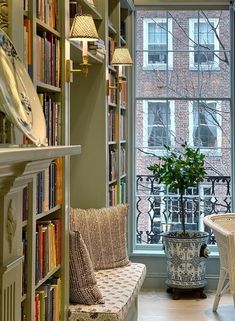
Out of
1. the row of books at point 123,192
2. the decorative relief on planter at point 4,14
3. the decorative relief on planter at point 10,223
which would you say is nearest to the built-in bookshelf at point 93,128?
the row of books at point 123,192

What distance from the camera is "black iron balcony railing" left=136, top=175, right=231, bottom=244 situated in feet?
18.9

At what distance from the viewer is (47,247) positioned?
2807 millimetres

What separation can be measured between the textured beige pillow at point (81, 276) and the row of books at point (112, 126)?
1.59 m

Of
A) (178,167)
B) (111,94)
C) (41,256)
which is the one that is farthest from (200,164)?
(41,256)

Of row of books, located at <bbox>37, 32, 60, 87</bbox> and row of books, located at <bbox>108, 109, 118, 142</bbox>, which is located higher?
row of books, located at <bbox>37, 32, 60, 87</bbox>

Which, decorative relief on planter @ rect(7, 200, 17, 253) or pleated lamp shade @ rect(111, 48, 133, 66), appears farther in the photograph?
pleated lamp shade @ rect(111, 48, 133, 66)

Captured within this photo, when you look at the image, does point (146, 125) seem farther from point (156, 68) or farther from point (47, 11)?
point (47, 11)

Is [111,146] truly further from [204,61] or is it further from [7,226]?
[7,226]

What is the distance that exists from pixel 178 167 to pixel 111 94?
974 millimetres

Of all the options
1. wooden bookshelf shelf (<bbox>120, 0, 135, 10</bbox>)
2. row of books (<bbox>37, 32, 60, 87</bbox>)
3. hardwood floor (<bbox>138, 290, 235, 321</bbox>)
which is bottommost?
hardwood floor (<bbox>138, 290, 235, 321</bbox>)

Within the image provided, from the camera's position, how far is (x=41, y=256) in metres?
2.72

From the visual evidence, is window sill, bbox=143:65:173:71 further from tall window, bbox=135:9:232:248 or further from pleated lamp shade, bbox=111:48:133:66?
pleated lamp shade, bbox=111:48:133:66

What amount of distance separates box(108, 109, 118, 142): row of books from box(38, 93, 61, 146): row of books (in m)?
1.68

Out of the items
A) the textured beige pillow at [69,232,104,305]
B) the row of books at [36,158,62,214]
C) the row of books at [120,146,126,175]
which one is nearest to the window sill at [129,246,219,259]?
the row of books at [120,146,126,175]
